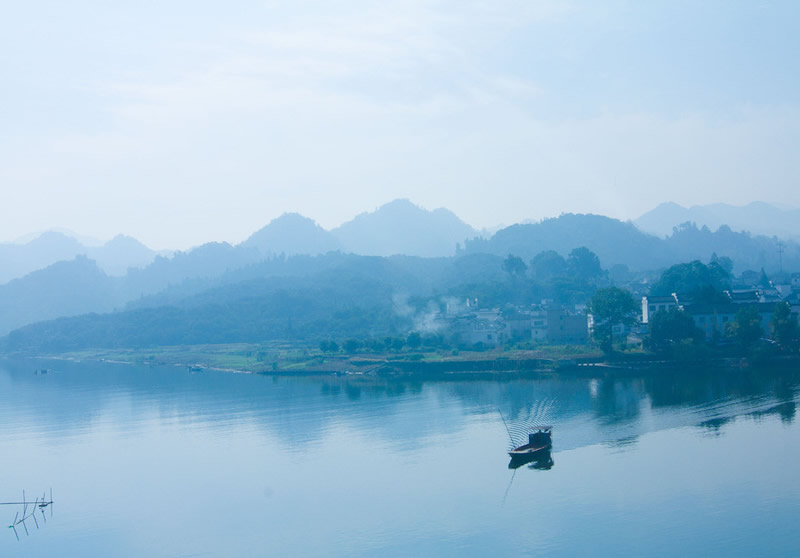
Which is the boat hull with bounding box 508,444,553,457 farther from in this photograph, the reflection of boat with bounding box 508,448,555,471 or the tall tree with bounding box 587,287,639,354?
the tall tree with bounding box 587,287,639,354

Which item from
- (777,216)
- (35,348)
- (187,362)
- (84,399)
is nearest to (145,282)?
(35,348)

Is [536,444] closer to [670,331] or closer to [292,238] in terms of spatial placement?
[670,331]

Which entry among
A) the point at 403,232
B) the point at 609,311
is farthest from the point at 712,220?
the point at 609,311

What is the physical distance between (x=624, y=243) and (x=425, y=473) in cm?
6130

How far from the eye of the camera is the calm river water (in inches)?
385

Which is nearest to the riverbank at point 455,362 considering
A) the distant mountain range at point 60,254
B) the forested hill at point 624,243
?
the forested hill at point 624,243

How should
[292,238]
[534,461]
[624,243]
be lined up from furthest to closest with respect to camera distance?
[292,238], [624,243], [534,461]

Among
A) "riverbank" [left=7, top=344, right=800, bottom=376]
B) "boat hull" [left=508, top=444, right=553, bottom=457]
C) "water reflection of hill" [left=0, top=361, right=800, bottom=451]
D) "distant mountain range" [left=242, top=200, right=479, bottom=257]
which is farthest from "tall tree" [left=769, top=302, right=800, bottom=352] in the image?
"distant mountain range" [left=242, top=200, right=479, bottom=257]

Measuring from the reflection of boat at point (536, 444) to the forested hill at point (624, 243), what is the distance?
173 feet

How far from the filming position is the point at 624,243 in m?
70.3

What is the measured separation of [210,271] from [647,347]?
63.6 metres

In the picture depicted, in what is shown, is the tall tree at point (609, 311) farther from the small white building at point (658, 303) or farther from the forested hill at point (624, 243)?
the forested hill at point (624, 243)

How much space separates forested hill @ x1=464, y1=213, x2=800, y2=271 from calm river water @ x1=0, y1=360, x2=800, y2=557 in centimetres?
4768

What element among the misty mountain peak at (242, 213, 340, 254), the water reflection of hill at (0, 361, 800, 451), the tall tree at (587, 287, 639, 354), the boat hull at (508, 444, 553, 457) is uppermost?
the misty mountain peak at (242, 213, 340, 254)
